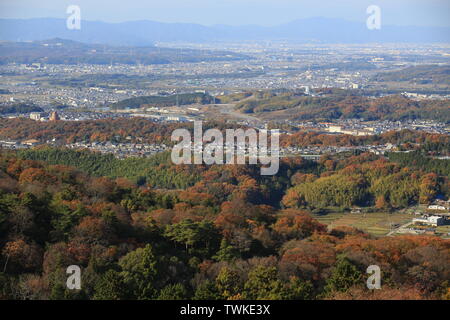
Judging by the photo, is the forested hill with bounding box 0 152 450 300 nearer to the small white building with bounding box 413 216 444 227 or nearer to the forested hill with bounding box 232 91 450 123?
the small white building with bounding box 413 216 444 227

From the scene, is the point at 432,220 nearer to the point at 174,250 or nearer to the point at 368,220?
the point at 368,220

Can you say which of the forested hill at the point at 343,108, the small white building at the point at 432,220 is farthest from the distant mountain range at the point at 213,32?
the small white building at the point at 432,220

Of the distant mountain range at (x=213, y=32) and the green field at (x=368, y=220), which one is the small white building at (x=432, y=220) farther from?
the distant mountain range at (x=213, y=32)

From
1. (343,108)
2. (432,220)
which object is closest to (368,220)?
(432,220)

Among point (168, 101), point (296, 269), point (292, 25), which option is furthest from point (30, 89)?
point (292, 25)

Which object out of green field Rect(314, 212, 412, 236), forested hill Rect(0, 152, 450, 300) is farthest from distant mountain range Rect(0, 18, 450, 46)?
forested hill Rect(0, 152, 450, 300)

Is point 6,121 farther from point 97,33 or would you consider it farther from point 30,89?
point 97,33
